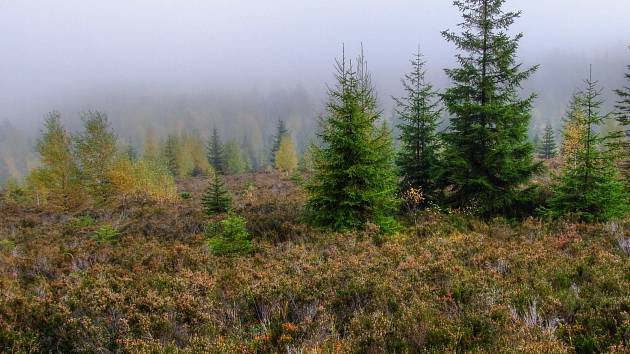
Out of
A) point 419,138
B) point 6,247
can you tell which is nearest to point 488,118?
point 419,138

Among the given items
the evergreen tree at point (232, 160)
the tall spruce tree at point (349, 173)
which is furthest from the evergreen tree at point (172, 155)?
the tall spruce tree at point (349, 173)

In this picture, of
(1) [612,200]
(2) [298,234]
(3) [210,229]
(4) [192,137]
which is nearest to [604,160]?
(1) [612,200]

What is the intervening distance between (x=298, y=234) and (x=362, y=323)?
21.7 feet

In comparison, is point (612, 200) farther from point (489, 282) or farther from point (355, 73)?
point (355, 73)

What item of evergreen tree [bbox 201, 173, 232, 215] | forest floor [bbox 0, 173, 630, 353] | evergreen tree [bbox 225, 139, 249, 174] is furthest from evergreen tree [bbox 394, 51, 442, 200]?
evergreen tree [bbox 225, 139, 249, 174]

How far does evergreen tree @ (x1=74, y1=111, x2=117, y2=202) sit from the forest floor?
1704cm

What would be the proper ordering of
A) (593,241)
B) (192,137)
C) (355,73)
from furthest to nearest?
(192,137)
(355,73)
(593,241)

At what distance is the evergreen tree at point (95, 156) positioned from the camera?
24484mm

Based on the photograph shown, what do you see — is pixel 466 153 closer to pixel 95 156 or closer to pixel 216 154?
pixel 95 156

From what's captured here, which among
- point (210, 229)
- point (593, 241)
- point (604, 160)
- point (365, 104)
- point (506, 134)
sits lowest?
point (210, 229)

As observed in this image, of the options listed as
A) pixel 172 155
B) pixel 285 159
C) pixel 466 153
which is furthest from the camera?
pixel 172 155

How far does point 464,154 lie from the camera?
44.1ft

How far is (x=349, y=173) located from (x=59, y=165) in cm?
2386

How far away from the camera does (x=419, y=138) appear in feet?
52.2
